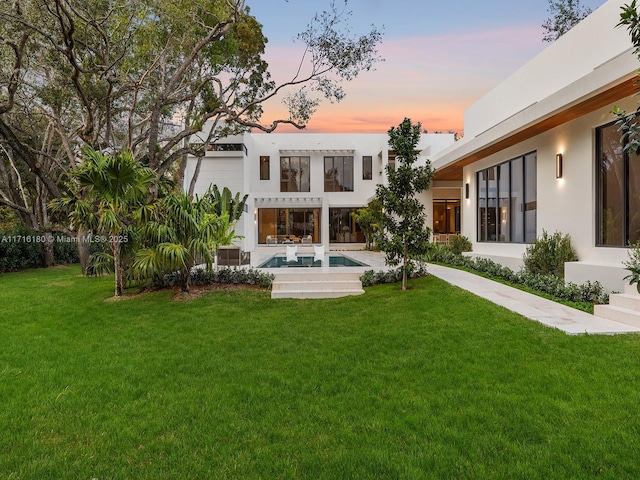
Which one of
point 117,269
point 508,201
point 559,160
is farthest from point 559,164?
point 117,269

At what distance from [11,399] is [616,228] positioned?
32.0 feet

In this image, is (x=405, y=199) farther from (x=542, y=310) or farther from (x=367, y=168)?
(x=367, y=168)

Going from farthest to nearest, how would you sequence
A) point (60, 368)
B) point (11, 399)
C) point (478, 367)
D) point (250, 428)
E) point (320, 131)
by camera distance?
point (320, 131), point (60, 368), point (478, 367), point (11, 399), point (250, 428)

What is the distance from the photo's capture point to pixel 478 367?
4.31 metres

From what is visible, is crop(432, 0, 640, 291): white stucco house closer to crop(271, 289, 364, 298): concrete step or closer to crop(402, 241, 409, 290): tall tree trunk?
crop(402, 241, 409, 290): tall tree trunk

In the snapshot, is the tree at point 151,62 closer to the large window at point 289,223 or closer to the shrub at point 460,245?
the shrub at point 460,245

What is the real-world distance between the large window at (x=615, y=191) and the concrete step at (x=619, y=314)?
76.5 inches

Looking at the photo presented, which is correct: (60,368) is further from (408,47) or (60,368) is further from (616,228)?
(408,47)

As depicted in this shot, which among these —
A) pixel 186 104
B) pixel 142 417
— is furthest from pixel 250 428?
pixel 186 104

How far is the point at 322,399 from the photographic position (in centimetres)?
372

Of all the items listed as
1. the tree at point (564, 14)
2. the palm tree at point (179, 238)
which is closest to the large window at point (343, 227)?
the tree at point (564, 14)

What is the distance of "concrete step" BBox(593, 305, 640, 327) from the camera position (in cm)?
562

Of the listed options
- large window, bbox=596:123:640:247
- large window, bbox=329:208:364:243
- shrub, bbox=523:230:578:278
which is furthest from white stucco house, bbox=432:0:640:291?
large window, bbox=329:208:364:243

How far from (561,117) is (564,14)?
17.9 m
